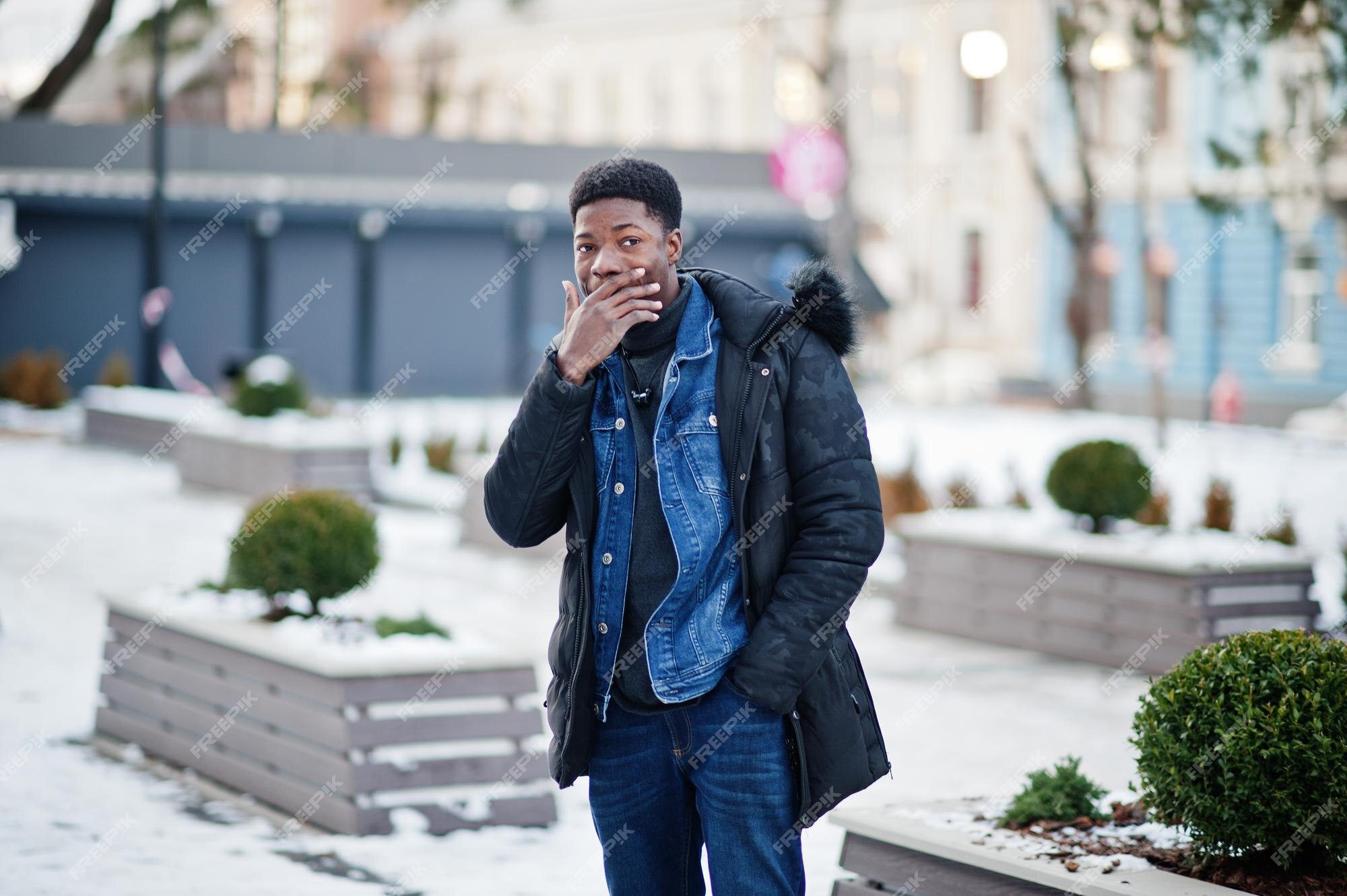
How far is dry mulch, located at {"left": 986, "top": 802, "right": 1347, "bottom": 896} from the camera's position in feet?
14.1

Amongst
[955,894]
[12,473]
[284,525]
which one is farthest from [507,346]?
[955,894]

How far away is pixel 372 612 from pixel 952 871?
11.1ft

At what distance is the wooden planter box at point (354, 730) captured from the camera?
614 cm

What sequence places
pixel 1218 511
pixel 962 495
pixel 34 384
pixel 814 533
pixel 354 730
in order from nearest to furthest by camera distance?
pixel 814 533 < pixel 354 730 < pixel 1218 511 < pixel 962 495 < pixel 34 384

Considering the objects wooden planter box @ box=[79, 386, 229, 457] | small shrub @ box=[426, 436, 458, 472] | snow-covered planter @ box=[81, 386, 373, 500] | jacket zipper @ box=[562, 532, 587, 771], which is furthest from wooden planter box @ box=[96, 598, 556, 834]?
wooden planter box @ box=[79, 386, 229, 457]

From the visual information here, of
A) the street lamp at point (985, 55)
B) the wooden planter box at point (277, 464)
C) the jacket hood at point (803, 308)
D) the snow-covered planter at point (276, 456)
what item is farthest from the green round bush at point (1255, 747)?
the street lamp at point (985, 55)

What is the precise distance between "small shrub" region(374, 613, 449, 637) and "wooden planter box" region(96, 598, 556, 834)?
42cm

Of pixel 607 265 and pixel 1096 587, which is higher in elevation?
pixel 607 265

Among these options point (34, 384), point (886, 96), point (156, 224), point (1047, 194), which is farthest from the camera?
point (886, 96)

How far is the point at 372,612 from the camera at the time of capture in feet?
24.1

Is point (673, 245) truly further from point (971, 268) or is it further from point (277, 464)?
point (971, 268)

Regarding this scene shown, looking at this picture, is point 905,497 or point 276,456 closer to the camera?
point 905,497

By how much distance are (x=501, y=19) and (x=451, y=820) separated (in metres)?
51.6

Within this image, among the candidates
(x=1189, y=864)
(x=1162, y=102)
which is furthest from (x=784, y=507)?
(x=1162, y=102)
